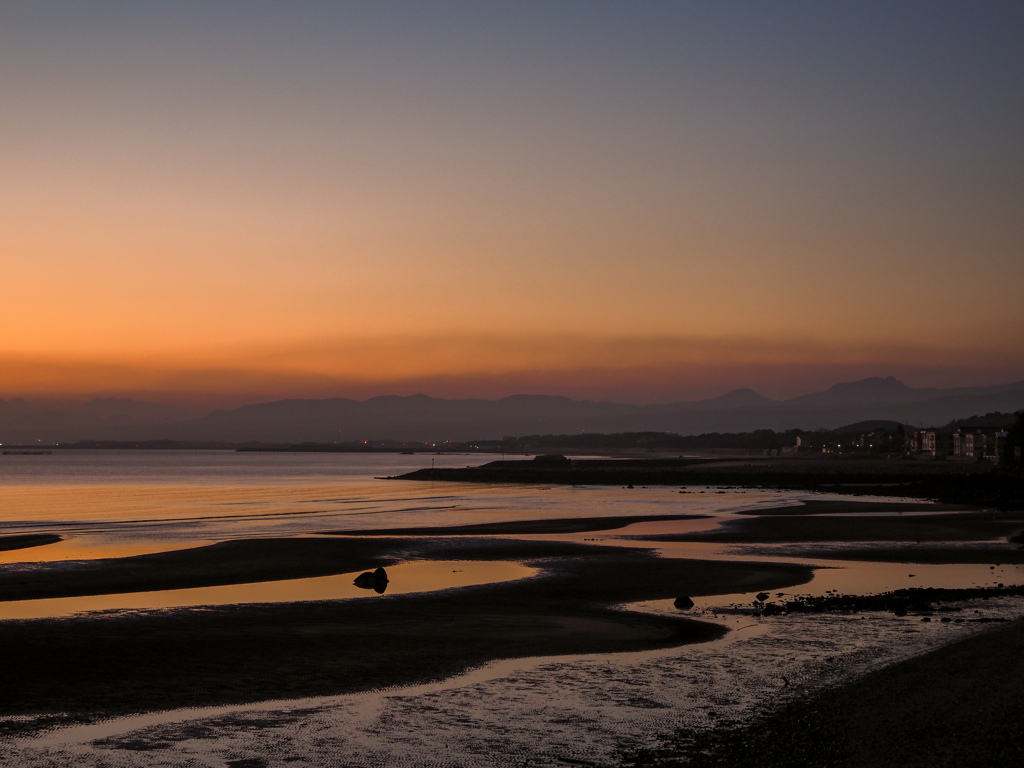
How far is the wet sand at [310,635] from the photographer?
1670cm

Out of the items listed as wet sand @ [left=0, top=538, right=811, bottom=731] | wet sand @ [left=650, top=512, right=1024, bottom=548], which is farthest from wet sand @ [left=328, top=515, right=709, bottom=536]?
wet sand @ [left=0, top=538, right=811, bottom=731]

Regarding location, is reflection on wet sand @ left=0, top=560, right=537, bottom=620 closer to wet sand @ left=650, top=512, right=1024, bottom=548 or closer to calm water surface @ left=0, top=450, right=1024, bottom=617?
calm water surface @ left=0, top=450, right=1024, bottom=617

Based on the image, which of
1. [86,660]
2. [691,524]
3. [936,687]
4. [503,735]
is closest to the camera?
[503,735]

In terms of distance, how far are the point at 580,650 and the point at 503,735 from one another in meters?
6.44

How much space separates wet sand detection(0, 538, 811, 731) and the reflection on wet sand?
118 cm

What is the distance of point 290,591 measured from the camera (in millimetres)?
28953

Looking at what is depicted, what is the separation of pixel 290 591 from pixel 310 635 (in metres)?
7.90

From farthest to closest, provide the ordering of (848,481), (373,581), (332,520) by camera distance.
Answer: (848,481) → (332,520) → (373,581)

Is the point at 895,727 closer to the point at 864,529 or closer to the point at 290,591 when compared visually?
the point at 290,591

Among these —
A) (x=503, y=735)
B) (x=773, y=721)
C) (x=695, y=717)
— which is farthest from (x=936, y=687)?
(x=503, y=735)

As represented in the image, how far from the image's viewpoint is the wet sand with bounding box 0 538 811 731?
658 inches

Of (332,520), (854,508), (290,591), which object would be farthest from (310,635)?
(854,508)

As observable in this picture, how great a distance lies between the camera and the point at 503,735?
1383cm

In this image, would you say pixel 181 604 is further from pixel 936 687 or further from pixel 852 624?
pixel 936 687
